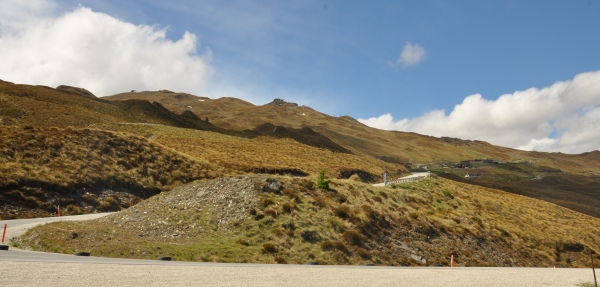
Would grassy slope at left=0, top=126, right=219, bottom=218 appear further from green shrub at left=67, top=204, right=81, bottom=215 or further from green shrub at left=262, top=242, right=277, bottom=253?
green shrub at left=262, top=242, right=277, bottom=253

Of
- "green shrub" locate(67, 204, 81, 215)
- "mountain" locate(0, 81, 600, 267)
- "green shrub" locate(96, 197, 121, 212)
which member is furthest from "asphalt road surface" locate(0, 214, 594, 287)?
"green shrub" locate(96, 197, 121, 212)

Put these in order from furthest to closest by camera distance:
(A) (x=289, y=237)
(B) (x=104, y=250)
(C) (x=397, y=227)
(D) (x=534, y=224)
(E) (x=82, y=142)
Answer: (D) (x=534, y=224), (E) (x=82, y=142), (C) (x=397, y=227), (A) (x=289, y=237), (B) (x=104, y=250)

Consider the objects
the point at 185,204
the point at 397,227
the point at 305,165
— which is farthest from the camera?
the point at 305,165

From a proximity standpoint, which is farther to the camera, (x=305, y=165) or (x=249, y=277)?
(x=305, y=165)

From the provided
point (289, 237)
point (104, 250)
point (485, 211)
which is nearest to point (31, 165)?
point (104, 250)

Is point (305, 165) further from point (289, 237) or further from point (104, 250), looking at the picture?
point (104, 250)

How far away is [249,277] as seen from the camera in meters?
13.8

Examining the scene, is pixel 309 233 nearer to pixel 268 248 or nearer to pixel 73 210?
pixel 268 248

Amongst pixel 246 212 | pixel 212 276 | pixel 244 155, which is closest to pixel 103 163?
pixel 246 212

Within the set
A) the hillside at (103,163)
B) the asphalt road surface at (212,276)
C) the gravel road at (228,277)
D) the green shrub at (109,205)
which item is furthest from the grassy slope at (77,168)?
the gravel road at (228,277)

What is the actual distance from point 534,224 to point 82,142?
165ft

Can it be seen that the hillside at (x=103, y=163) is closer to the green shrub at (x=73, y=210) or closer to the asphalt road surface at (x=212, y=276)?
the green shrub at (x=73, y=210)

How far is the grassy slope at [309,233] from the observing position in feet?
69.0

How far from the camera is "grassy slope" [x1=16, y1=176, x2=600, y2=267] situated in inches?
828
